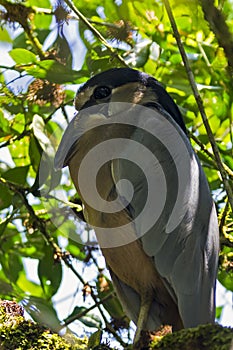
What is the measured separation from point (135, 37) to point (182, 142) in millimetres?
627

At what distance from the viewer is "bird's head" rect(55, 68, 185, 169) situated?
2.74m

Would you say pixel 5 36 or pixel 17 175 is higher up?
pixel 5 36

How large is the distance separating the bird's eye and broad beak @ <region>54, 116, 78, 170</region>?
0.14 m

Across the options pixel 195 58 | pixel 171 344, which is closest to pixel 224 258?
pixel 195 58

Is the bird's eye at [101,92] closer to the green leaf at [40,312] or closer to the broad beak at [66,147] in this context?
the broad beak at [66,147]

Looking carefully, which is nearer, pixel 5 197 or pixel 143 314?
pixel 143 314

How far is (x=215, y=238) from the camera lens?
249 cm

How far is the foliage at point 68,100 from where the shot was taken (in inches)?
108

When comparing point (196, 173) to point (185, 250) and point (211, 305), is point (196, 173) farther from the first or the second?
point (211, 305)

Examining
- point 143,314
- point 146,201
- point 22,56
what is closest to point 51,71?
point 22,56

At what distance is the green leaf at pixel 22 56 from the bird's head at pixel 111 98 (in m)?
0.23

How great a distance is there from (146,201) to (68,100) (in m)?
0.73

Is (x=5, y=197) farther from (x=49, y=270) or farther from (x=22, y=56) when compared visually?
(x=22, y=56)

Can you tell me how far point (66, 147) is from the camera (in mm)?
2693
